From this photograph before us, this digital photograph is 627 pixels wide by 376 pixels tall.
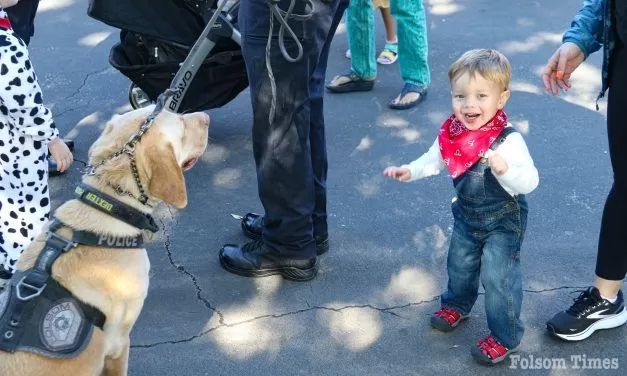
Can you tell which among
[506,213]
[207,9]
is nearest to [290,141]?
[506,213]

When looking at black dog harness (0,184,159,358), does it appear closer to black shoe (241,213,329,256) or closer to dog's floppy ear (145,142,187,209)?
dog's floppy ear (145,142,187,209)

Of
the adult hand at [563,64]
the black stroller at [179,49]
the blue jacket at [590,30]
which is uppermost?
the blue jacket at [590,30]

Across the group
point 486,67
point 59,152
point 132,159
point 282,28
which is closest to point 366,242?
point 282,28

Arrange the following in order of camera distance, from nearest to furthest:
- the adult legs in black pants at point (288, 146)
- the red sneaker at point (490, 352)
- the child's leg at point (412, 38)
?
the red sneaker at point (490, 352) → the adult legs in black pants at point (288, 146) → the child's leg at point (412, 38)

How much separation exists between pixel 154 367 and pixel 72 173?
6.51 ft

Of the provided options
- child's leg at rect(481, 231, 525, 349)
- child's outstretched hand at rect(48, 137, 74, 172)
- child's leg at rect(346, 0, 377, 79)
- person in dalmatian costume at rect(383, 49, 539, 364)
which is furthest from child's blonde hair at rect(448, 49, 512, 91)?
child's leg at rect(346, 0, 377, 79)

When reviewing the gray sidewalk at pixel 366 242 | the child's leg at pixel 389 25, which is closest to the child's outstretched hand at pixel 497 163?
the gray sidewalk at pixel 366 242

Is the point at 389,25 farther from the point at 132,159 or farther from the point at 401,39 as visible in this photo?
the point at 132,159

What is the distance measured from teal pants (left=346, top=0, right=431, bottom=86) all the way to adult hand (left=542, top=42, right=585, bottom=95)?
222cm

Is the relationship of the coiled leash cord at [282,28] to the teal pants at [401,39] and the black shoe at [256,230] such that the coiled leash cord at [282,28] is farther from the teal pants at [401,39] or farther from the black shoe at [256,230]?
the teal pants at [401,39]

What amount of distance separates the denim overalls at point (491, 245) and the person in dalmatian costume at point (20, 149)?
71.4 inches

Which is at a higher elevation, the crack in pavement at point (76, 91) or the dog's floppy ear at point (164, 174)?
the dog's floppy ear at point (164, 174)

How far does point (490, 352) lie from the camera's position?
3.30 meters

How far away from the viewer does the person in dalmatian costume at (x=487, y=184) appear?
9.53 feet
